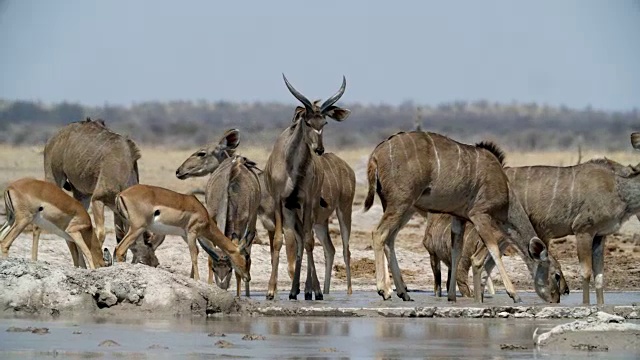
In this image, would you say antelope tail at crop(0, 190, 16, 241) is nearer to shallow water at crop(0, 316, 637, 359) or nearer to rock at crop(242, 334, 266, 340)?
shallow water at crop(0, 316, 637, 359)

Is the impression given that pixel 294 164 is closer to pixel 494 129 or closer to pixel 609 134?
pixel 609 134

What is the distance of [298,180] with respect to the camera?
16953mm

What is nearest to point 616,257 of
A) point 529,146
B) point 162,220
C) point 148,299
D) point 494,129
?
point 162,220

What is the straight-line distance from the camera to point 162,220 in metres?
17.1

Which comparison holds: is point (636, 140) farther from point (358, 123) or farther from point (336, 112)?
point (358, 123)

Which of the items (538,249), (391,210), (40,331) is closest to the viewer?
(40,331)

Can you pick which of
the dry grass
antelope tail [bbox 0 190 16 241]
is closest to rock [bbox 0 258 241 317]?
antelope tail [bbox 0 190 16 241]

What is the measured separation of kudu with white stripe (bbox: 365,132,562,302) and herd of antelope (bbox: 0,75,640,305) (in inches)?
0.4

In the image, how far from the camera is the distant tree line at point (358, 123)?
5512 cm

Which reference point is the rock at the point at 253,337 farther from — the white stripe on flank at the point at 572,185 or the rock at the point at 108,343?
the white stripe on flank at the point at 572,185

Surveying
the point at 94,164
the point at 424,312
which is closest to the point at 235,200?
the point at 94,164

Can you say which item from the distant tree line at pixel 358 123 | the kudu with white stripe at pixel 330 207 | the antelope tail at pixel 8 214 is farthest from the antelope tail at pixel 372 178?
the distant tree line at pixel 358 123

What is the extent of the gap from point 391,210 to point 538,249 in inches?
73.6

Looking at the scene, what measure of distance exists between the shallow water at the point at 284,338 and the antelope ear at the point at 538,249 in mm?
2564
